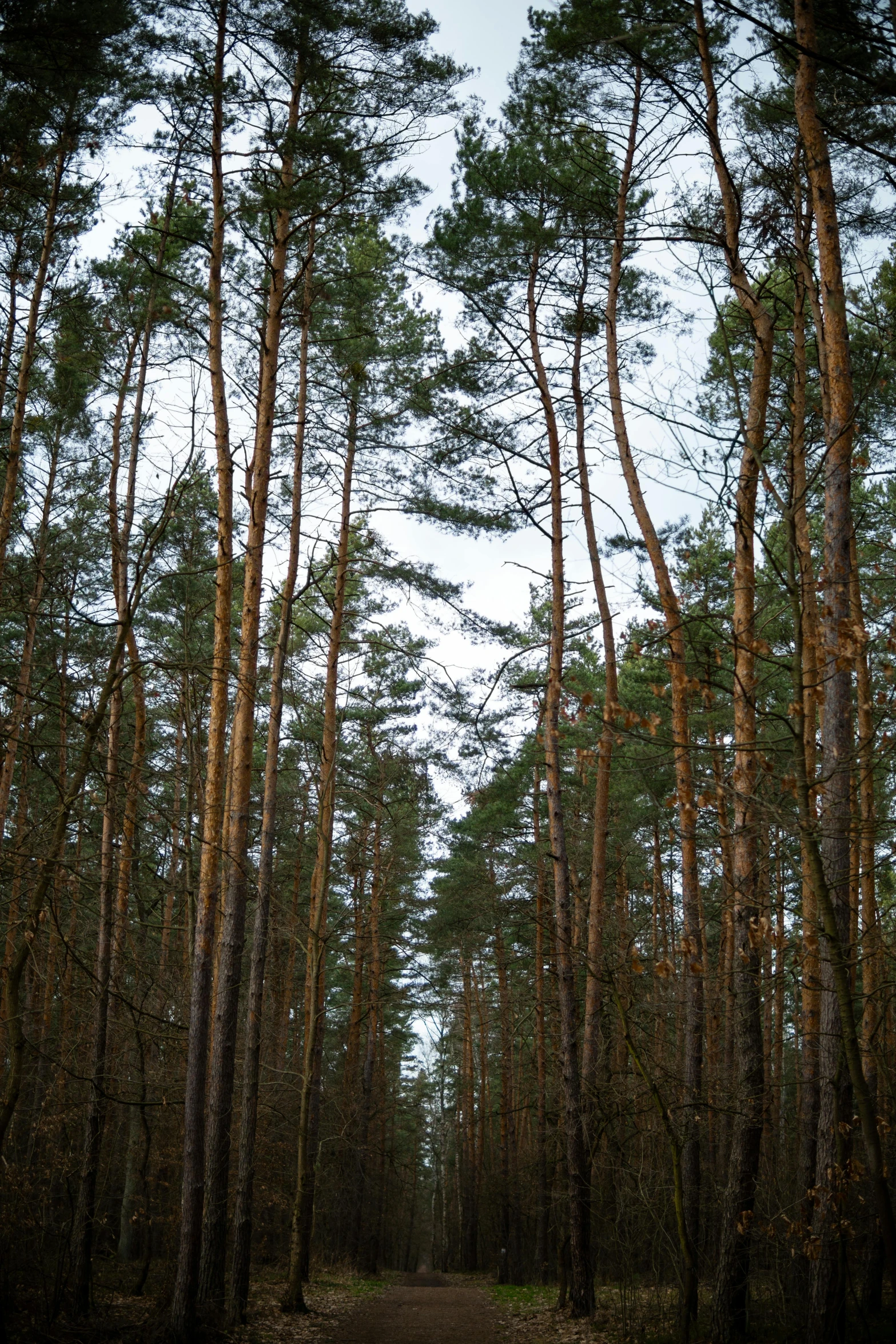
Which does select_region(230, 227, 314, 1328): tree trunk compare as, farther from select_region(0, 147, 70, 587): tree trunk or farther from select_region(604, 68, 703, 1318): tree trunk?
select_region(604, 68, 703, 1318): tree trunk

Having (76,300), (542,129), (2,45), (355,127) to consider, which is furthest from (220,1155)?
(542,129)

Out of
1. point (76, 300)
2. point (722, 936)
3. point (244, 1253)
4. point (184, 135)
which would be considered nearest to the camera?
point (184, 135)

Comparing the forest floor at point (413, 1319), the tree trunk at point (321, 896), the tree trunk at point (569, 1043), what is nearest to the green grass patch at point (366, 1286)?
the forest floor at point (413, 1319)

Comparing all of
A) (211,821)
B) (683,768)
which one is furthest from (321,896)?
(683,768)

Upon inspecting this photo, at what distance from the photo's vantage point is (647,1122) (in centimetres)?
1128

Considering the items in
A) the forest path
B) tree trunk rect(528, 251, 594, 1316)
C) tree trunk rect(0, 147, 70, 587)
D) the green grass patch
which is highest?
tree trunk rect(0, 147, 70, 587)

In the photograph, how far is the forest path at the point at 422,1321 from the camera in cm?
973

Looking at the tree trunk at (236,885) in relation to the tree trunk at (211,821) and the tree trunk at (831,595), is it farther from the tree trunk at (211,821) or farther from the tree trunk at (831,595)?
the tree trunk at (831,595)

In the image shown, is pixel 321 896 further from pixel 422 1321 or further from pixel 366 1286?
pixel 366 1286

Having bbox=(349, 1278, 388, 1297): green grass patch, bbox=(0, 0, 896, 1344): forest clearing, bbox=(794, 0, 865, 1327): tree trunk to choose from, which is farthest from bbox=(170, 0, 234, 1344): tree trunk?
bbox=(349, 1278, 388, 1297): green grass patch

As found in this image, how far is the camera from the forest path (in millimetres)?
9734

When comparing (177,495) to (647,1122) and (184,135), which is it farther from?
(647,1122)

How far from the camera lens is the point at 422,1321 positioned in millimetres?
11883

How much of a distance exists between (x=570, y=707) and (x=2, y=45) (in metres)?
6.55
